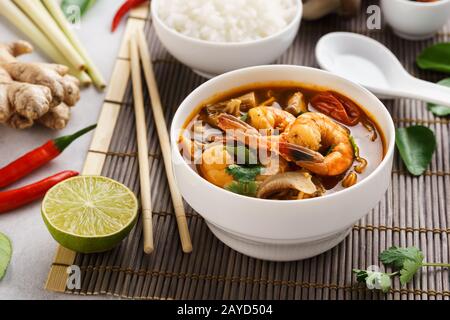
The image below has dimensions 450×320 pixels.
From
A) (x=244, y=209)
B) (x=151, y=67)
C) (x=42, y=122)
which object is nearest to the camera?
(x=244, y=209)

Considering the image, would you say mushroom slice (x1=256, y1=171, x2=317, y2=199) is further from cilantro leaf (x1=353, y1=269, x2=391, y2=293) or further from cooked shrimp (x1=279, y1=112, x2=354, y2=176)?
cilantro leaf (x1=353, y1=269, x2=391, y2=293)

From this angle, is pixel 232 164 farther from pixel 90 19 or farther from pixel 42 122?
pixel 90 19

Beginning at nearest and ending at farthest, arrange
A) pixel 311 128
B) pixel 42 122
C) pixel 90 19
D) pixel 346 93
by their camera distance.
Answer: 1. pixel 311 128
2. pixel 346 93
3. pixel 42 122
4. pixel 90 19

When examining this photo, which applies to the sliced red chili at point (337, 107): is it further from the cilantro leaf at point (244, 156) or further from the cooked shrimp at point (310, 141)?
the cilantro leaf at point (244, 156)

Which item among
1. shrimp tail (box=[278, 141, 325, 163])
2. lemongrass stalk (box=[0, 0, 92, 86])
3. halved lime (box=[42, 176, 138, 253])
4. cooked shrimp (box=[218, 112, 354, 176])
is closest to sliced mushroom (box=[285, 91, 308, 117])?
cooked shrimp (box=[218, 112, 354, 176])

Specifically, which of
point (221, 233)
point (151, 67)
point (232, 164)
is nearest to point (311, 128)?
point (232, 164)

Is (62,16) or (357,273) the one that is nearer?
(357,273)
